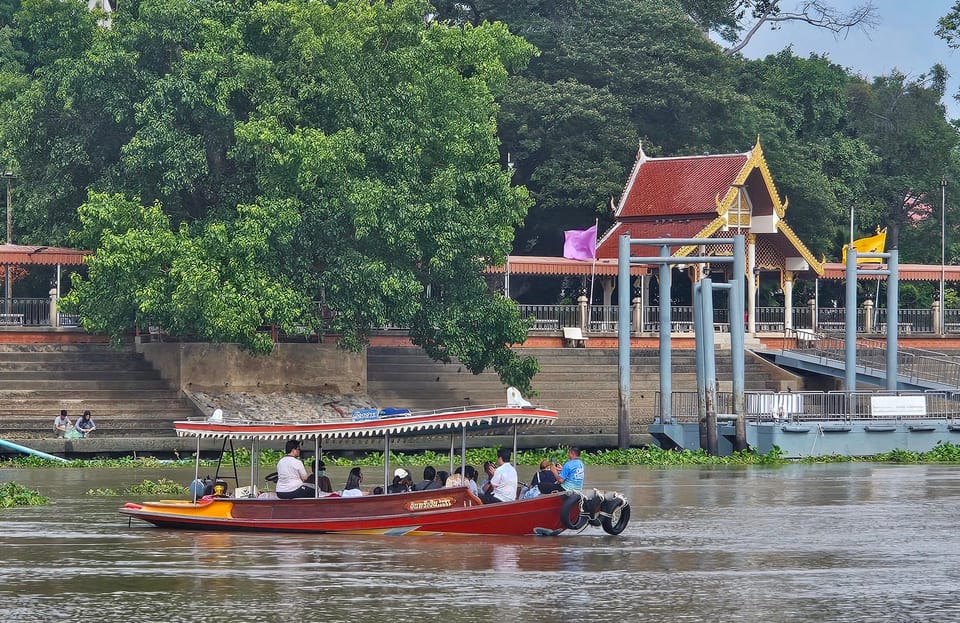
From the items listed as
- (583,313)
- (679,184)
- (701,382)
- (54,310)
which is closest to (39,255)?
(54,310)

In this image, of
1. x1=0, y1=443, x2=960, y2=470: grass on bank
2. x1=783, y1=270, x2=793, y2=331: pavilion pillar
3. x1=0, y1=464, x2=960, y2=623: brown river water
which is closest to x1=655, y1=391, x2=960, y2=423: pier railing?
x1=0, y1=443, x2=960, y2=470: grass on bank

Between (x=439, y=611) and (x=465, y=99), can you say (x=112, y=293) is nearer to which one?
(x=465, y=99)

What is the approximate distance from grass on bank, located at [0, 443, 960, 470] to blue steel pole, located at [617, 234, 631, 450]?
51 centimetres

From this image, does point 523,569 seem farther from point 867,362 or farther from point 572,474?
point 867,362

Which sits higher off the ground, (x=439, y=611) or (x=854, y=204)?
(x=854, y=204)

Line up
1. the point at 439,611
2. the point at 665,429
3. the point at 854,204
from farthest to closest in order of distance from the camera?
the point at 854,204 → the point at 665,429 → the point at 439,611

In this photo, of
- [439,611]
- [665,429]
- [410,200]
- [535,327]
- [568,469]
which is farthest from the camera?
[535,327]

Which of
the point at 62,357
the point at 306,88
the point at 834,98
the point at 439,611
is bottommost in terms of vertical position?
the point at 439,611

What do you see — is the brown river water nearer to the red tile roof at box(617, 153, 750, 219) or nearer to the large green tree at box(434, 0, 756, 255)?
the red tile roof at box(617, 153, 750, 219)

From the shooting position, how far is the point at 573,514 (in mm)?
22609

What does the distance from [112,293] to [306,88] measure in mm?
7073

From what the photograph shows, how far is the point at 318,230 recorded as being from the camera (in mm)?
40688

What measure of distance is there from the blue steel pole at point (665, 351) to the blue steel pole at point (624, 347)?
0.87 metres

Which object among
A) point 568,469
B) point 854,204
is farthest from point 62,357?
point 854,204
